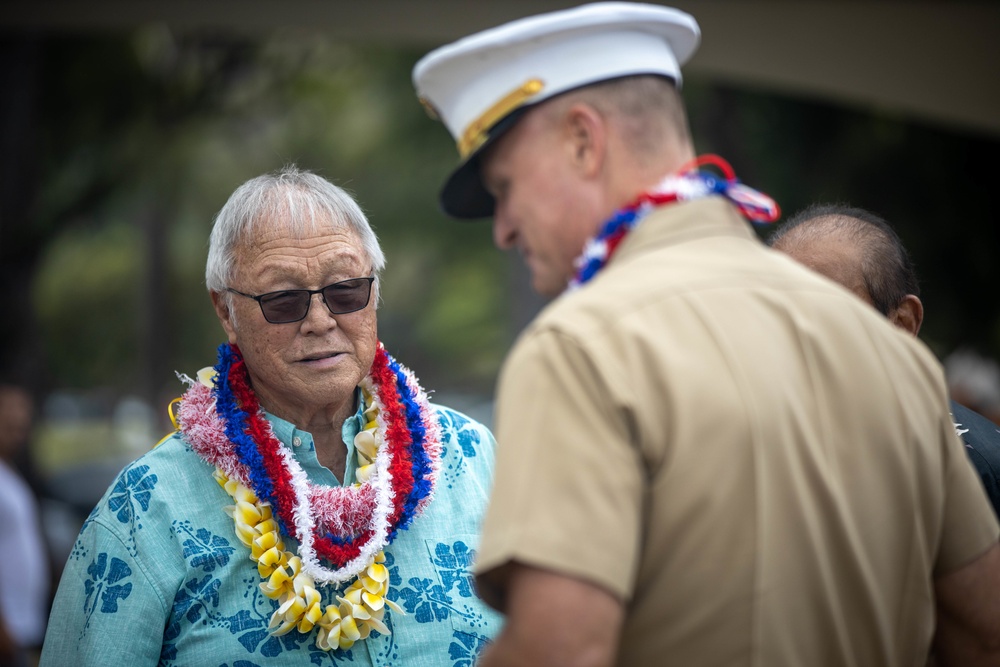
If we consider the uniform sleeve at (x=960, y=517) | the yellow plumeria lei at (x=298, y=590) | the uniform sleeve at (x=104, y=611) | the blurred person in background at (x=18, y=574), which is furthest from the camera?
the blurred person in background at (x=18, y=574)

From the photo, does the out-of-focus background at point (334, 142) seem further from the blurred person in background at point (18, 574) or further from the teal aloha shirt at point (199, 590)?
the blurred person in background at point (18, 574)

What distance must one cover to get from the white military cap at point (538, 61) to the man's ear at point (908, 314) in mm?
1418

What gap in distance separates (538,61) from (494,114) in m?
0.12

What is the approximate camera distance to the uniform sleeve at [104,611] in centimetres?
273

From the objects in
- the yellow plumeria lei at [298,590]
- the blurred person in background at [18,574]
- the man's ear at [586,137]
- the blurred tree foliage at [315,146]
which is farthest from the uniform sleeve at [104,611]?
the blurred tree foliage at [315,146]

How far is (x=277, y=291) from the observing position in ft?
10.3

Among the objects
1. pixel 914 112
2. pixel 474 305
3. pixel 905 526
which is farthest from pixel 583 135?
pixel 474 305

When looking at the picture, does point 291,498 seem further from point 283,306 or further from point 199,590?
point 283,306

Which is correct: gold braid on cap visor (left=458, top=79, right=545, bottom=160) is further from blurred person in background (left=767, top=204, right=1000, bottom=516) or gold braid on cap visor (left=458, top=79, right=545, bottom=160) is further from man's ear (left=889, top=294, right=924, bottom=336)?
man's ear (left=889, top=294, right=924, bottom=336)

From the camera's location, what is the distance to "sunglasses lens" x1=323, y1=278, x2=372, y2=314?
3182 millimetres

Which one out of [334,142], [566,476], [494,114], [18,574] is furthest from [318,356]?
[334,142]

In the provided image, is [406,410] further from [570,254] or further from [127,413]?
[127,413]

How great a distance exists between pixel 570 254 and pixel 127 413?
32.2m

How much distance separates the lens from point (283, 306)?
10.3 feet
